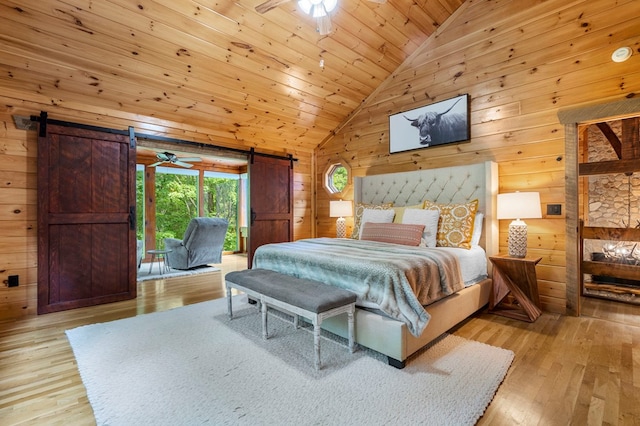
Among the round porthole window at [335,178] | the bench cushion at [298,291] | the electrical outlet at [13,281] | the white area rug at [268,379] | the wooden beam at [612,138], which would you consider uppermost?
the wooden beam at [612,138]

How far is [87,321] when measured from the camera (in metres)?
2.91

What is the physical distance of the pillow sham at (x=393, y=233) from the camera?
3.12m

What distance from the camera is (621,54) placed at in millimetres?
2705

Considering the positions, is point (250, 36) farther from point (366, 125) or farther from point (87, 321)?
point (87, 321)

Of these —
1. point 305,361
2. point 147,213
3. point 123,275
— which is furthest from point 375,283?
point 147,213

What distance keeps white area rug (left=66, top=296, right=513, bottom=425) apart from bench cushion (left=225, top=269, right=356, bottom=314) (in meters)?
0.42

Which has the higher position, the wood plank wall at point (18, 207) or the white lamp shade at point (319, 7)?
the white lamp shade at point (319, 7)

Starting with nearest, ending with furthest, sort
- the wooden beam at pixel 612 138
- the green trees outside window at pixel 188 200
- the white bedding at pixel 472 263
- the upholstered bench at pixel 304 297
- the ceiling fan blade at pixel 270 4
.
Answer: the upholstered bench at pixel 304 297, the ceiling fan blade at pixel 270 4, the white bedding at pixel 472 263, the wooden beam at pixel 612 138, the green trees outside window at pixel 188 200

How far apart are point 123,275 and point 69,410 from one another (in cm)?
236

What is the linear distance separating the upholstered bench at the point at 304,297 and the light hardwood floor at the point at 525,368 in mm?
962

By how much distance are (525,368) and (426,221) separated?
1627 mm

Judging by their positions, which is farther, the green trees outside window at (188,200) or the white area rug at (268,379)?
the green trees outside window at (188,200)

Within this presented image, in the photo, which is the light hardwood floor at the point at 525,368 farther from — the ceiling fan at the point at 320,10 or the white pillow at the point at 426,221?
the ceiling fan at the point at 320,10

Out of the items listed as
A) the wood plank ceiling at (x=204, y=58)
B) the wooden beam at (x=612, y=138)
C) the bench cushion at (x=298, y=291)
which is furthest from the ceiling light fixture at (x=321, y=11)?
the wooden beam at (x=612, y=138)
